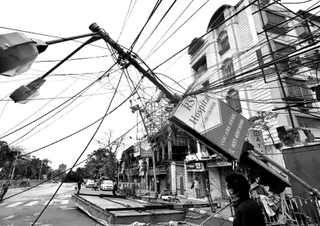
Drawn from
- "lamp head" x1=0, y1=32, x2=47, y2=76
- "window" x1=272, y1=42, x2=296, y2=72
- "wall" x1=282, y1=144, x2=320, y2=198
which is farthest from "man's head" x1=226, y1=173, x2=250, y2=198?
"wall" x1=282, y1=144, x2=320, y2=198

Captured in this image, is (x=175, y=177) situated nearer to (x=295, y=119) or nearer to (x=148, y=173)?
(x=148, y=173)

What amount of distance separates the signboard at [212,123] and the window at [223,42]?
1403 cm

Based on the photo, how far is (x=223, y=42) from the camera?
16.9 meters

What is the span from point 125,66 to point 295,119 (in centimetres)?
1224

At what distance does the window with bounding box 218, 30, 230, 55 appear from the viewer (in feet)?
52.9

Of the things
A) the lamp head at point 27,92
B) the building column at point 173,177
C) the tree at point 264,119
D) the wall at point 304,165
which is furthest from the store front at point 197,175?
the lamp head at point 27,92

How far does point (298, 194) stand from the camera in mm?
8172

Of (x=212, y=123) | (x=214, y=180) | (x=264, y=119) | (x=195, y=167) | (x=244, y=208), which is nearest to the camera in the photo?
(x=244, y=208)

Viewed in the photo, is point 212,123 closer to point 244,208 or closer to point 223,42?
point 244,208

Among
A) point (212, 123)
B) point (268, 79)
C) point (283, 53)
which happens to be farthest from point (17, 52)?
point (268, 79)

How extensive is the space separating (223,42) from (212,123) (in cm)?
1563

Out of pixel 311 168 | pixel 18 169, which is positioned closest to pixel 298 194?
pixel 311 168

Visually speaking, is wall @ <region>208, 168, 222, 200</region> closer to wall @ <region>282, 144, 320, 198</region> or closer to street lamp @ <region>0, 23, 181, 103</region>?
wall @ <region>282, 144, 320, 198</region>

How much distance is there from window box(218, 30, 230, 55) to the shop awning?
13782 millimetres
